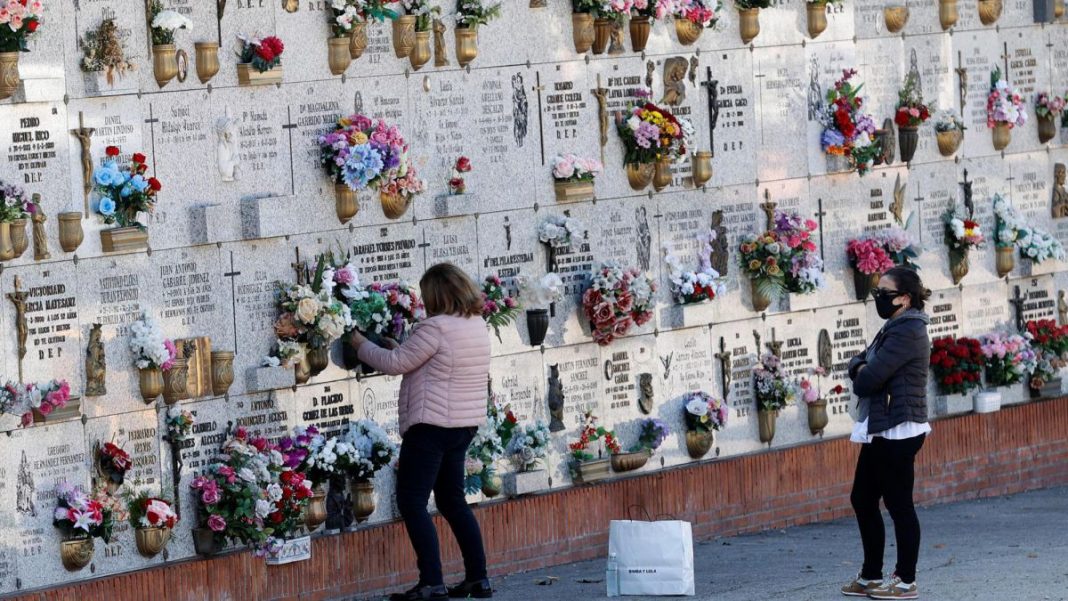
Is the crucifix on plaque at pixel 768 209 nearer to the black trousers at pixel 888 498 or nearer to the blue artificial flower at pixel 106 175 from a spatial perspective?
the black trousers at pixel 888 498

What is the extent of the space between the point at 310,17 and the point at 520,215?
1.73 m

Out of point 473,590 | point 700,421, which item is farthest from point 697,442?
point 473,590

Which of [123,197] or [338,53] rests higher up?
[338,53]

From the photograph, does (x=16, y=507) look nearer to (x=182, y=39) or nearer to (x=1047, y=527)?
(x=182, y=39)

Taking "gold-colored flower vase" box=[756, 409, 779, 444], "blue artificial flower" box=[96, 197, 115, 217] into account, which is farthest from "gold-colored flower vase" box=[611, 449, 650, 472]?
"blue artificial flower" box=[96, 197, 115, 217]

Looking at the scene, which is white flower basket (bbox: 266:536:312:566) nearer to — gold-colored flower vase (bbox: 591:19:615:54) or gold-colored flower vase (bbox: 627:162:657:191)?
gold-colored flower vase (bbox: 627:162:657:191)

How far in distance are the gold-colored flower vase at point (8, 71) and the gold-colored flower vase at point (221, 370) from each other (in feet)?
5.37

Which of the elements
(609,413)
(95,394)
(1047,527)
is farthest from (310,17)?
(1047,527)

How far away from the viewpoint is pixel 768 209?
1265 centimetres

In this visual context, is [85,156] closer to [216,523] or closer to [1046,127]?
[216,523]

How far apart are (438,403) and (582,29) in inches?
110

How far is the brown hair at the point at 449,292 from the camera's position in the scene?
977cm

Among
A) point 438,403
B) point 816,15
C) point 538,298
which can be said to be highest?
point 816,15

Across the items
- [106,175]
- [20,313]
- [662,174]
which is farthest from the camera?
[662,174]
